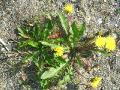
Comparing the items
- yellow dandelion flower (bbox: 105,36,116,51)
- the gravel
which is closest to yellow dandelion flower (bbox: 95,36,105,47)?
yellow dandelion flower (bbox: 105,36,116,51)

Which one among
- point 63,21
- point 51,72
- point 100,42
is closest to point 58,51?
point 51,72

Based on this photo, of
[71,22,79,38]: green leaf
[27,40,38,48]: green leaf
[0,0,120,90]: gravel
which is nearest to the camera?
[71,22,79,38]: green leaf

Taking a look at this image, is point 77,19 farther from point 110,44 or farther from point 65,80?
point 65,80

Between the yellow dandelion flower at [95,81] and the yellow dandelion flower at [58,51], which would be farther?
the yellow dandelion flower at [95,81]

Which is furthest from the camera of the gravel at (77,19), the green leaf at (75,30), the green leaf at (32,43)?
the gravel at (77,19)

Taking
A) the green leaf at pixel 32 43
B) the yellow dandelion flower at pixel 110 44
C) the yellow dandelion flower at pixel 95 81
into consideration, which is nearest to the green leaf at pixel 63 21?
the green leaf at pixel 32 43

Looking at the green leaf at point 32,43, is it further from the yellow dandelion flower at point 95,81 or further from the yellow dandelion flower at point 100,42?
the yellow dandelion flower at point 95,81

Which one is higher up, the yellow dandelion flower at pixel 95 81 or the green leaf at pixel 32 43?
the green leaf at pixel 32 43

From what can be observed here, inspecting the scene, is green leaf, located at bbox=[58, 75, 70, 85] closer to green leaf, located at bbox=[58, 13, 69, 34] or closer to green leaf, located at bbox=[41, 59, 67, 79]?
green leaf, located at bbox=[41, 59, 67, 79]

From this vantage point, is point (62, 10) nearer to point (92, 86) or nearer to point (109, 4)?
point (109, 4)

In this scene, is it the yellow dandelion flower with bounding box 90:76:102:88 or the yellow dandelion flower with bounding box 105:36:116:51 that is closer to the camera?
the yellow dandelion flower with bounding box 105:36:116:51

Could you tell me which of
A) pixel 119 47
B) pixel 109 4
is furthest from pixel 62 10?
pixel 119 47
